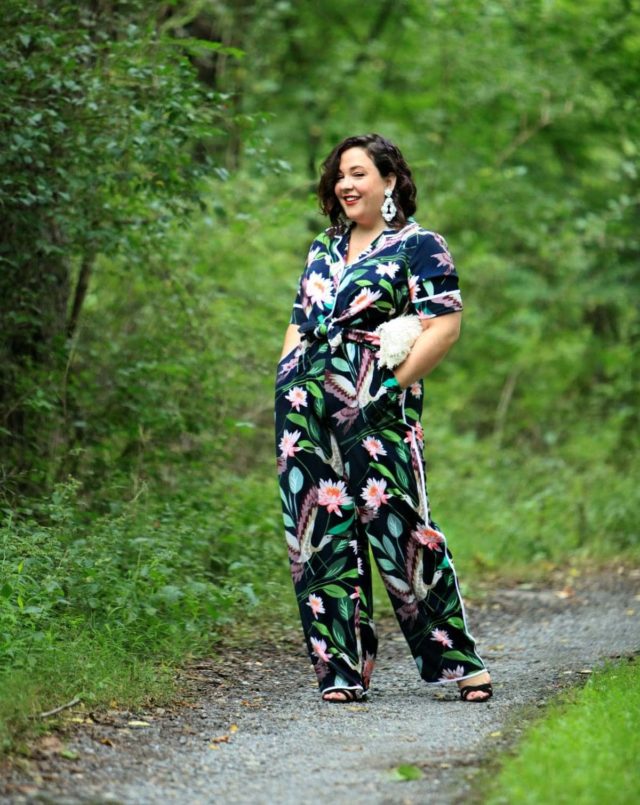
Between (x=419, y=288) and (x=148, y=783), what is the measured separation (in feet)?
6.75

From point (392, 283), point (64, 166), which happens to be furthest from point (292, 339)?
point (64, 166)

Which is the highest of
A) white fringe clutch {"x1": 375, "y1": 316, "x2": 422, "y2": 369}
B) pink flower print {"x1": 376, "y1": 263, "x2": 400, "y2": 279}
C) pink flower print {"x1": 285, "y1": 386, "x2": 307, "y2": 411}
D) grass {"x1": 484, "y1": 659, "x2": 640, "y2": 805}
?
pink flower print {"x1": 376, "y1": 263, "x2": 400, "y2": 279}

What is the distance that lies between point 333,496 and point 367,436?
27 cm

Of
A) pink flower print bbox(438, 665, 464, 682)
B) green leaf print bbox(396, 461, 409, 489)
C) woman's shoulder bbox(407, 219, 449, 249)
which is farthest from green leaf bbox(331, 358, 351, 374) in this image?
pink flower print bbox(438, 665, 464, 682)

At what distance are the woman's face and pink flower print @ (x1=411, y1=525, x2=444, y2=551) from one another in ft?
3.89

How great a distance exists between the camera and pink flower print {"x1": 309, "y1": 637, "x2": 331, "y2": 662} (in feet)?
15.3

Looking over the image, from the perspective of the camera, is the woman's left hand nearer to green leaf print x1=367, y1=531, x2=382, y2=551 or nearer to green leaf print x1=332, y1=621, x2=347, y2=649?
green leaf print x1=367, y1=531, x2=382, y2=551

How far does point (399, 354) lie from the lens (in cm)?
450

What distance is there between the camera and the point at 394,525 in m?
4.61

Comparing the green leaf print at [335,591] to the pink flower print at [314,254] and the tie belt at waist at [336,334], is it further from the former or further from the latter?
the pink flower print at [314,254]

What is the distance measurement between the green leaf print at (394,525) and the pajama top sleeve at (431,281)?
761 millimetres

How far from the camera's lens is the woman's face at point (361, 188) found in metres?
4.72

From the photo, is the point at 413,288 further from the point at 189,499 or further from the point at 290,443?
the point at 189,499

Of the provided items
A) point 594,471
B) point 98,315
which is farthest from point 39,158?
point 594,471
